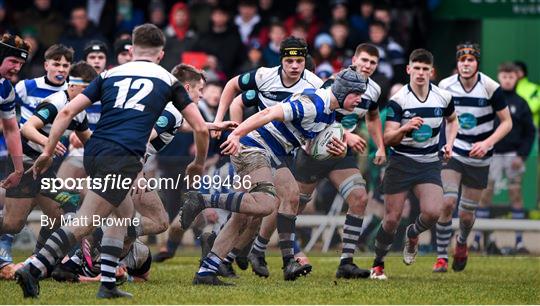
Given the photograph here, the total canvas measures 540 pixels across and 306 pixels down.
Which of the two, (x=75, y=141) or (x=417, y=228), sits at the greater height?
(x=75, y=141)

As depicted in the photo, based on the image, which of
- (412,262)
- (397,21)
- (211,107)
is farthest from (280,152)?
(397,21)

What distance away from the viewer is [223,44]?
1862 centimetres

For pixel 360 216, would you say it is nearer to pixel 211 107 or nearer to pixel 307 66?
pixel 307 66

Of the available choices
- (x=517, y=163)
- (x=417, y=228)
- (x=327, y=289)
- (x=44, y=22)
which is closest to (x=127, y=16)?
(x=44, y=22)

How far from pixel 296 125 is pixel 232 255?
168 cm

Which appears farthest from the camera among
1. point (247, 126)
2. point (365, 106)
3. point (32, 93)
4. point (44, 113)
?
point (365, 106)

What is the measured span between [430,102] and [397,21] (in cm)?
670

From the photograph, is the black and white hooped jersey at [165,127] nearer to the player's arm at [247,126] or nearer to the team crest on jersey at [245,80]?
the team crest on jersey at [245,80]

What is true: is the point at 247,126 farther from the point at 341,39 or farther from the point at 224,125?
the point at 341,39

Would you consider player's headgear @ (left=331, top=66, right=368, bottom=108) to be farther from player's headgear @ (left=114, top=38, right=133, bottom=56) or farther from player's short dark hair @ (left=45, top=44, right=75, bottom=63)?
player's headgear @ (left=114, top=38, right=133, bottom=56)

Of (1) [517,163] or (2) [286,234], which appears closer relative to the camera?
(2) [286,234]

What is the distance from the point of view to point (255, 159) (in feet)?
37.9

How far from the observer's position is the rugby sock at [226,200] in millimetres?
11039

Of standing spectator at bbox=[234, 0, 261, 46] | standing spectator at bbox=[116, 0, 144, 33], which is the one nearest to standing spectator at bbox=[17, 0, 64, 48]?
standing spectator at bbox=[116, 0, 144, 33]
